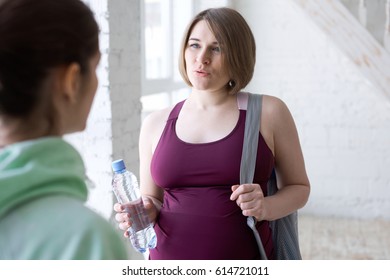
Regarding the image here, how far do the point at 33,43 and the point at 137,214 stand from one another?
0.73 metres

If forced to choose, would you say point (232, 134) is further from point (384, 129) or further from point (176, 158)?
point (384, 129)

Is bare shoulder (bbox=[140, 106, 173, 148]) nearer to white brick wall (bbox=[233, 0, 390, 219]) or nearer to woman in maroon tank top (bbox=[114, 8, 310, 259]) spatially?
woman in maroon tank top (bbox=[114, 8, 310, 259])

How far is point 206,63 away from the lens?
1332mm

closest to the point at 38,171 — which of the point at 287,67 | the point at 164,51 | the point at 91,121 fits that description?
the point at 91,121

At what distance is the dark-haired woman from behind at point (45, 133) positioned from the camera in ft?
1.91

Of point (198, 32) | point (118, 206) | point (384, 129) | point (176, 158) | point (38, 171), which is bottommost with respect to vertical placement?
point (384, 129)

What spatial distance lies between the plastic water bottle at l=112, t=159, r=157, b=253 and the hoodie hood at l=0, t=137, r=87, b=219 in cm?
50

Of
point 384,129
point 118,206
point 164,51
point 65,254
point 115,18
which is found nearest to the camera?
point 65,254

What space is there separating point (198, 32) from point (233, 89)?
18cm

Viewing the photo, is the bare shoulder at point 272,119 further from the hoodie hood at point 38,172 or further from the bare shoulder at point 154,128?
the hoodie hood at point 38,172

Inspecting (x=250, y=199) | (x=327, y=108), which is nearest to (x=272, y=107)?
(x=250, y=199)

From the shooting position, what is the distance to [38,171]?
61cm

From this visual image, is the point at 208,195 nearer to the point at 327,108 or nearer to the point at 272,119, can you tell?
the point at 272,119

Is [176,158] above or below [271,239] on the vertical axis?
above
